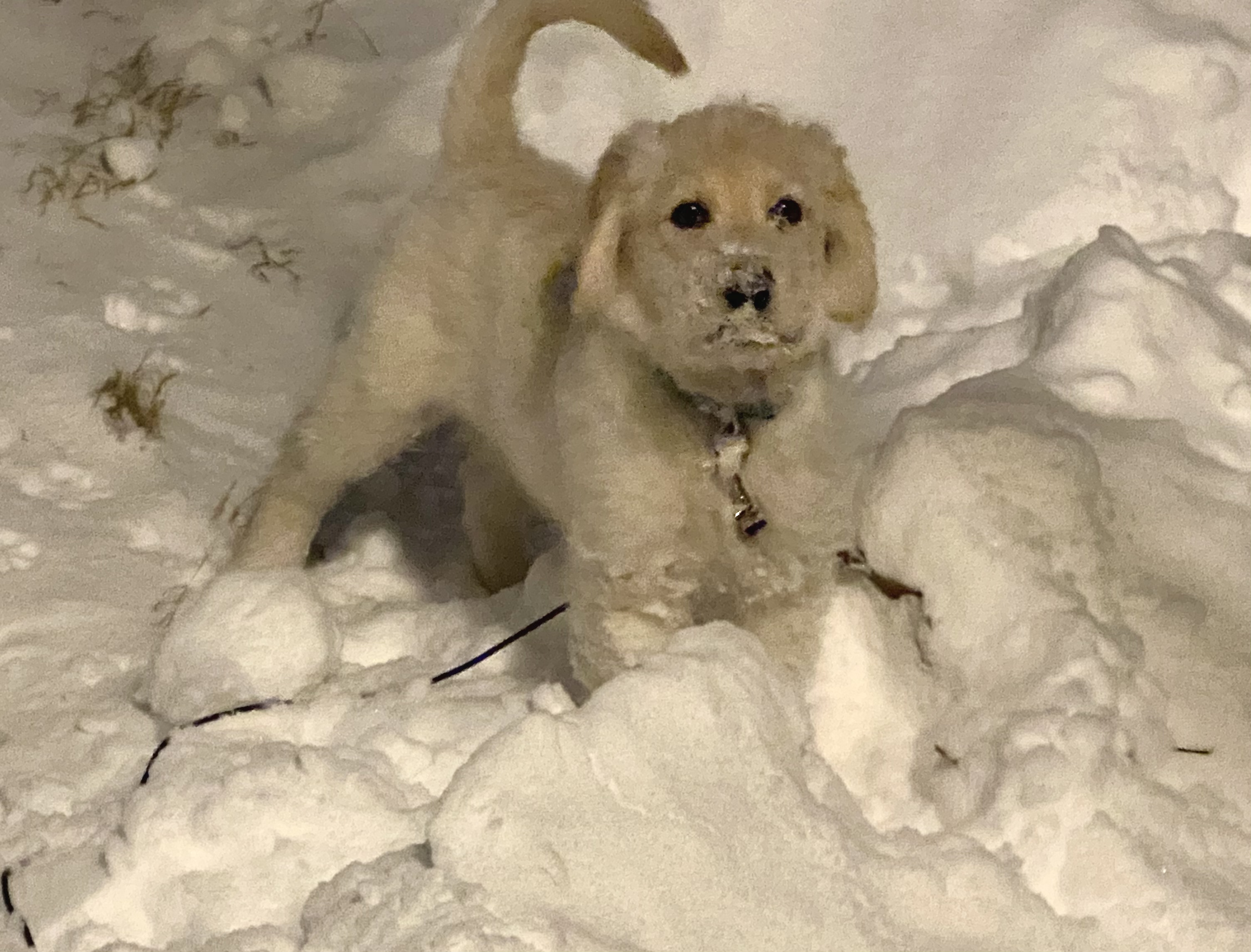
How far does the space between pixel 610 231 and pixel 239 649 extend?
0.80 m

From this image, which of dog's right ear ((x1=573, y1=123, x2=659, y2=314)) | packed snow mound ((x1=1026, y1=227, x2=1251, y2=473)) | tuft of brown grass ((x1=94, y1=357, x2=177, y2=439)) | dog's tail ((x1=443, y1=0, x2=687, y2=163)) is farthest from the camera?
tuft of brown grass ((x1=94, y1=357, x2=177, y2=439))

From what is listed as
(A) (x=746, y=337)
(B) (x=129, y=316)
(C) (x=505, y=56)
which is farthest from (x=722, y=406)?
(B) (x=129, y=316)

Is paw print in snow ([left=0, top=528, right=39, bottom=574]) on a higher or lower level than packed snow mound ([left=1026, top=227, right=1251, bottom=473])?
lower

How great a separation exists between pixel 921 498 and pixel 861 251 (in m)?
0.45

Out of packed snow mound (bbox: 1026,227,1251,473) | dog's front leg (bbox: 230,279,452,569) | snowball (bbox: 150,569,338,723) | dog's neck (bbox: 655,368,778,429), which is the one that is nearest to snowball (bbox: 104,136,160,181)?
dog's front leg (bbox: 230,279,452,569)

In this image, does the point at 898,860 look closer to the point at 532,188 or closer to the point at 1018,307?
the point at 532,188

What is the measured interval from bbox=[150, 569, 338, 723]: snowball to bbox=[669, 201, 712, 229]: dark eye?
0.82m

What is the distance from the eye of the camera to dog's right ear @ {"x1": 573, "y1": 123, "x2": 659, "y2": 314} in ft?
4.43

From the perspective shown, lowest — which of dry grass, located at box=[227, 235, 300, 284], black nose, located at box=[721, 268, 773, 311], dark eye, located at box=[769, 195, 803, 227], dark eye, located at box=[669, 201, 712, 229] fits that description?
dry grass, located at box=[227, 235, 300, 284]

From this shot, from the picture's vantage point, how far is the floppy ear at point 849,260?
4.53ft

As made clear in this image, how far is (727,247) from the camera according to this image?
4.16 ft

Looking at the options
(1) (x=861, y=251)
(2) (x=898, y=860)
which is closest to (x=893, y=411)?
(1) (x=861, y=251)

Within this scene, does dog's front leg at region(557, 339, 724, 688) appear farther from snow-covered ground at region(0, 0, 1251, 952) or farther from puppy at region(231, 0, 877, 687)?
snow-covered ground at region(0, 0, 1251, 952)

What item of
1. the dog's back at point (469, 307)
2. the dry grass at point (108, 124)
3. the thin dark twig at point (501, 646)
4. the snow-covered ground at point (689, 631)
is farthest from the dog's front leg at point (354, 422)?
the dry grass at point (108, 124)
